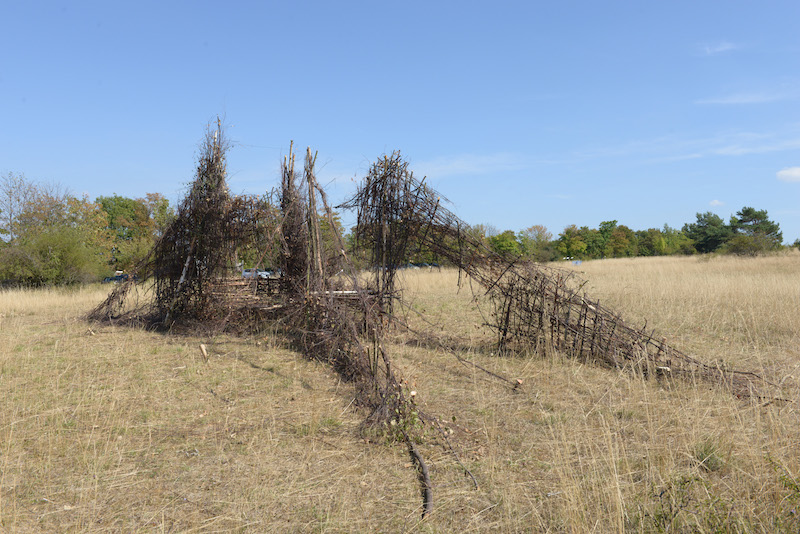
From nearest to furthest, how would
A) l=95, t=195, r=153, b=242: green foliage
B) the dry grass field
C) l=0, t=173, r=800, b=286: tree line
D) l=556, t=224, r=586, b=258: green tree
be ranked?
the dry grass field, l=0, t=173, r=800, b=286: tree line, l=95, t=195, r=153, b=242: green foliage, l=556, t=224, r=586, b=258: green tree

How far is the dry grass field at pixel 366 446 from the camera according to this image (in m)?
3.12

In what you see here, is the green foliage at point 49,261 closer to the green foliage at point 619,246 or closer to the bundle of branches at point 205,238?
the bundle of branches at point 205,238

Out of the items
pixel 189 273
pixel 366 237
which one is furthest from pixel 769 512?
pixel 189 273

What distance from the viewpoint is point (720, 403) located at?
5.05 m

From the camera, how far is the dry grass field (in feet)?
10.2

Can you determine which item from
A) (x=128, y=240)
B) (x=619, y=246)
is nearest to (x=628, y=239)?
(x=619, y=246)

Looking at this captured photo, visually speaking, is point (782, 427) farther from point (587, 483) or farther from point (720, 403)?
point (587, 483)

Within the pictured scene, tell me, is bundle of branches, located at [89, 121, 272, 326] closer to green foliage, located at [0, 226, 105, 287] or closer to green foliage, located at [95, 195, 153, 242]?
green foliage, located at [0, 226, 105, 287]

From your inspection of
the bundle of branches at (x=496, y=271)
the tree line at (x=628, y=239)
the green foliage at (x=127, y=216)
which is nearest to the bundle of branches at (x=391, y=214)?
the bundle of branches at (x=496, y=271)

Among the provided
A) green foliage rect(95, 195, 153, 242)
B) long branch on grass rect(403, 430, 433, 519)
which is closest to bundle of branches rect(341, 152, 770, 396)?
long branch on grass rect(403, 430, 433, 519)

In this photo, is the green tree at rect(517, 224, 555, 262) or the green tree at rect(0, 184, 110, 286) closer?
the green tree at rect(0, 184, 110, 286)

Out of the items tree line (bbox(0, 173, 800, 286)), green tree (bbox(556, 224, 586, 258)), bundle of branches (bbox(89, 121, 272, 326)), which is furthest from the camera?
green tree (bbox(556, 224, 586, 258))

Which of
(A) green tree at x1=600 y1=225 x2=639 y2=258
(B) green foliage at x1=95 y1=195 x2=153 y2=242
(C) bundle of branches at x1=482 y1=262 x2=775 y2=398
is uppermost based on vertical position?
(B) green foliage at x1=95 y1=195 x2=153 y2=242

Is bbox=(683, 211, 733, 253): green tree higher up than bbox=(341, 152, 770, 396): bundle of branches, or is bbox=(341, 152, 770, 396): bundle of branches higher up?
bbox=(683, 211, 733, 253): green tree
